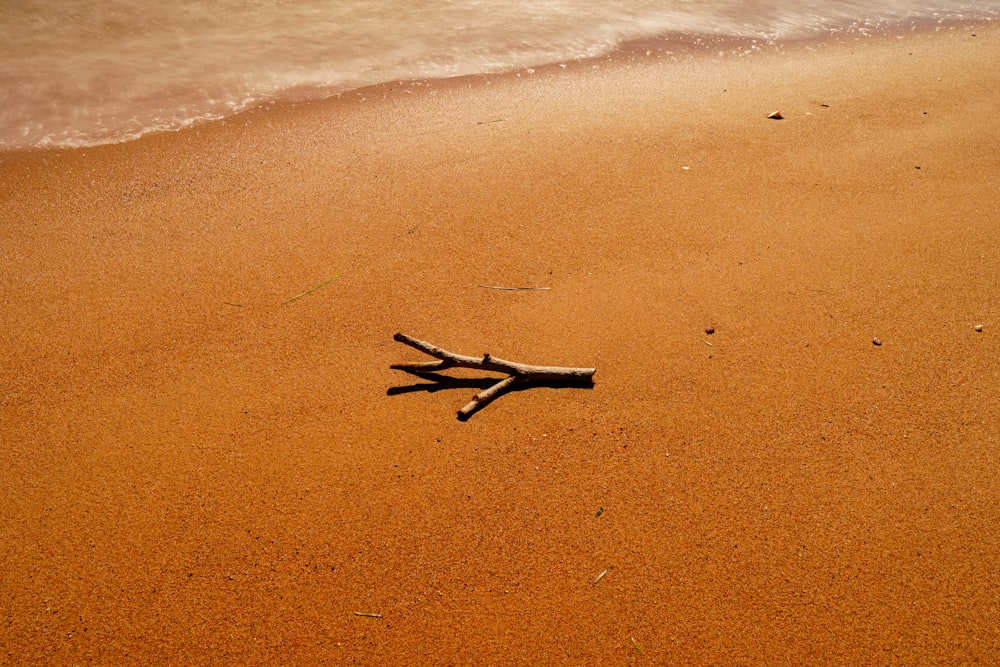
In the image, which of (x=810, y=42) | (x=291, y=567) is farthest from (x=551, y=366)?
(x=810, y=42)

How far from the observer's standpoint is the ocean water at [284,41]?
427 cm

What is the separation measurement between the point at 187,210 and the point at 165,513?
1.83 m

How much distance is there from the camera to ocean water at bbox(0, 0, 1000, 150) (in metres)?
4.27

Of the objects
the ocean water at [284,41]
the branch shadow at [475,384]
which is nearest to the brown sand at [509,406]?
the branch shadow at [475,384]

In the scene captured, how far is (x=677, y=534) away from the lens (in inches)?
68.7

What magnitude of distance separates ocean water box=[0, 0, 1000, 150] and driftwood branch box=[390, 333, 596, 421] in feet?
9.93

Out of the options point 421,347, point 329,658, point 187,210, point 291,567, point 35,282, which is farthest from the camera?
point 187,210

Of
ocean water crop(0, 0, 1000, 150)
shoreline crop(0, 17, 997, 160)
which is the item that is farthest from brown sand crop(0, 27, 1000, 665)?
shoreline crop(0, 17, 997, 160)

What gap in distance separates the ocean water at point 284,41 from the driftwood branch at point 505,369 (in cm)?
303

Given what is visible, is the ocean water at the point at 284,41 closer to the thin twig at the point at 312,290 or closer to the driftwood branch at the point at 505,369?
the thin twig at the point at 312,290

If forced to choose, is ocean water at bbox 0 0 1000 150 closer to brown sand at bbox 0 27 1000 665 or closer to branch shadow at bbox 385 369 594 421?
brown sand at bbox 0 27 1000 665

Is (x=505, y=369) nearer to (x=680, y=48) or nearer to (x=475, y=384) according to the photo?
(x=475, y=384)

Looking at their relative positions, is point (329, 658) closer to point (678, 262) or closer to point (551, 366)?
point (551, 366)

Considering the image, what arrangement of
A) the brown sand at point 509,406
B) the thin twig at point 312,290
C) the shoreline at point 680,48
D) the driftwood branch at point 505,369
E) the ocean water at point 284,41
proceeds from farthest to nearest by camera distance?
1. the shoreline at point 680,48
2. the ocean water at point 284,41
3. the thin twig at point 312,290
4. the driftwood branch at point 505,369
5. the brown sand at point 509,406
